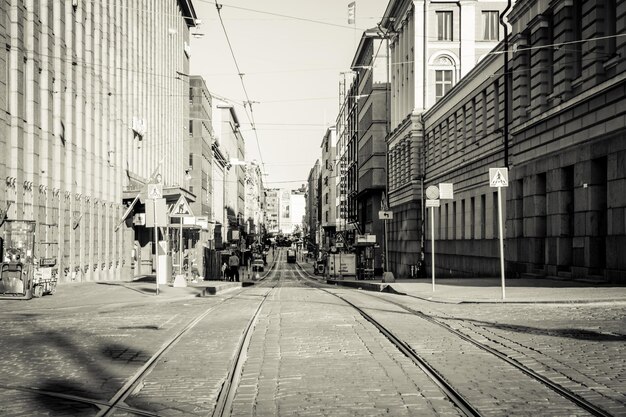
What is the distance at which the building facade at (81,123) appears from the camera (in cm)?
2778

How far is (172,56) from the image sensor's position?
68.9 metres

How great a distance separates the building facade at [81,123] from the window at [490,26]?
23616mm

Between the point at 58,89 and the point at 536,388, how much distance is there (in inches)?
1141

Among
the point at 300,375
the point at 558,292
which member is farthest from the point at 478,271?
the point at 300,375

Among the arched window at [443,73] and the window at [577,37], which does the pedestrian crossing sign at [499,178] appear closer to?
the window at [577,37]

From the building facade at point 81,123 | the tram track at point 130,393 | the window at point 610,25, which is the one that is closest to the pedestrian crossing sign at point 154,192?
the building facade at point 81,123

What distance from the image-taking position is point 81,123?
1465 inches

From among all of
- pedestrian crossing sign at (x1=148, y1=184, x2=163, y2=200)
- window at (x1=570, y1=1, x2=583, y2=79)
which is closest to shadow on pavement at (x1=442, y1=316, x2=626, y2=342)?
pedestrian crossing sign at (x1=148, y1=184, x2=163, y2=200)

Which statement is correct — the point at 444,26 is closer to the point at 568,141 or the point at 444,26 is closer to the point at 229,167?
the point at 568,141

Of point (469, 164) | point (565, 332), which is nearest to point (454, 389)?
point (565, 332)

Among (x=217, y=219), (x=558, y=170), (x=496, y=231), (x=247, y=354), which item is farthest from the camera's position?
(x=217, y=219)

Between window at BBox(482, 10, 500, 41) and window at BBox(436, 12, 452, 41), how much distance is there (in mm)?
2397

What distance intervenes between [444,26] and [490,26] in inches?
127

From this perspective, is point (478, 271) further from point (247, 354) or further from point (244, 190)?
point (244, 190)
